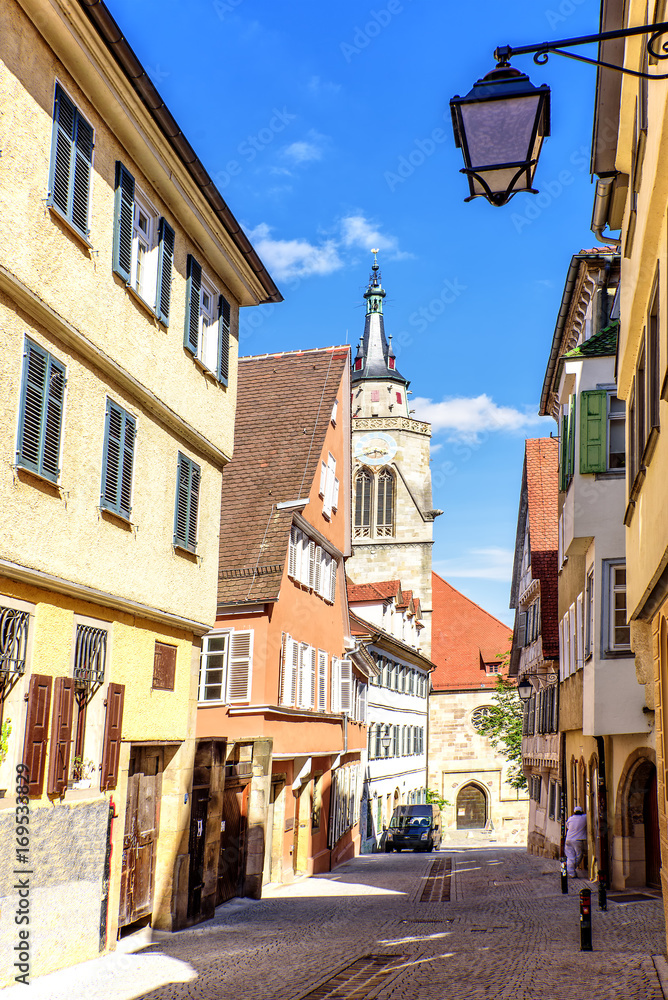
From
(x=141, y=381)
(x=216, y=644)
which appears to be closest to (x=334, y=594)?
(x=216, y=644)

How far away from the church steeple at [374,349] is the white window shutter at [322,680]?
53.8 metres

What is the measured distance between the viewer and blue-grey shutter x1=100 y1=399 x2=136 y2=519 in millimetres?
11391

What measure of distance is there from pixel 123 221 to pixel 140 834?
24.2 feet

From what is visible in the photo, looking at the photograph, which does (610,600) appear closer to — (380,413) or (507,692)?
(507,692)

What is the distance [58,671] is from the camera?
10312mm

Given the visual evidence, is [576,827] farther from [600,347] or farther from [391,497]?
[391,497]

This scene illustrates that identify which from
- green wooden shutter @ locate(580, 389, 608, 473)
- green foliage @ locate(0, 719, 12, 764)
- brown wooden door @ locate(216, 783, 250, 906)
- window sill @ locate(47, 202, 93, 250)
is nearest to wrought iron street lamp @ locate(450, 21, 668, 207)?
window sill @ locate(47, 202, 93, 250)

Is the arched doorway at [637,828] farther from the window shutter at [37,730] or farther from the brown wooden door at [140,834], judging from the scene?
the window shutter at [37,730]

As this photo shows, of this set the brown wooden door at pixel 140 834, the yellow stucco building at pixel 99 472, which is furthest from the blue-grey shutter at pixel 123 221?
the brown wooden door at pixel 140 834

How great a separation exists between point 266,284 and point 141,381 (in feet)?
15.1

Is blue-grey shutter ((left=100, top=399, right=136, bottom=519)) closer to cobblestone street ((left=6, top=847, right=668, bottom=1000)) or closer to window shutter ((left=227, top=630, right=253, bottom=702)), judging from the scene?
cobblestone street ((left=6, top=847, right=668, bottom=1000))

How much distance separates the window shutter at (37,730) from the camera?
31.6 ft

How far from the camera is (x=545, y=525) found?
32125 mm

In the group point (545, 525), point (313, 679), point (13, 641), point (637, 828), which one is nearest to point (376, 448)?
point (545, 525)
